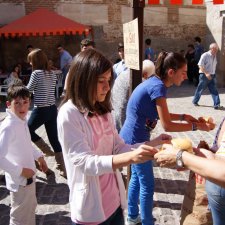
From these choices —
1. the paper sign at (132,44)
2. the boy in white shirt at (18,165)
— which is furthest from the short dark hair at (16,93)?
the paper sign at (132,44)

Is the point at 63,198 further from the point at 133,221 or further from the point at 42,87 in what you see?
the point at 42,87

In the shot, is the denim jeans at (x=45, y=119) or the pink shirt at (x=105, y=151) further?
the denim jeans at (x=45, y=119)

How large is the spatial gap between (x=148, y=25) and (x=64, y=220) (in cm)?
1513

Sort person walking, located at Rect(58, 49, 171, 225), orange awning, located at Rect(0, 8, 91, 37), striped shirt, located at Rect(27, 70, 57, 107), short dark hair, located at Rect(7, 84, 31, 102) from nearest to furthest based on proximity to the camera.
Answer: person walking, located at Rect(58, 49, 171, 225) → short dark hair, located at Rect(7, 84, 31, 102) → striped shirt, located at Rect(27, 70, 57, 107) → orange awning, located at Rect(0, 8, 91, 37)

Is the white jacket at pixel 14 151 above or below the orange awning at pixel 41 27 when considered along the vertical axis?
below

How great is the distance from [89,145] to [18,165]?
1.14m

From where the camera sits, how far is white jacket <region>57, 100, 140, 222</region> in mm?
1925

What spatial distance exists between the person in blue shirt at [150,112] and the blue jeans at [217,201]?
0.97m

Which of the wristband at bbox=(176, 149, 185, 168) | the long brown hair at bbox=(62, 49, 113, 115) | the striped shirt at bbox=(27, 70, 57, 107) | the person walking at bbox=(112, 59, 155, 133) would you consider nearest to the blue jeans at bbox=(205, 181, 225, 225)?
the wristband at bbox=(176, 149, 185, 168)

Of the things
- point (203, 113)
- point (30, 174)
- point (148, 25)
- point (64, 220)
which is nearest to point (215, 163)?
point (30, 174)

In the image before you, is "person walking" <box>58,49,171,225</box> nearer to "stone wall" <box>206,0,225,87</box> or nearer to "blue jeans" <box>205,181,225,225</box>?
"blue jeans" <box>205,181,225,225</box>

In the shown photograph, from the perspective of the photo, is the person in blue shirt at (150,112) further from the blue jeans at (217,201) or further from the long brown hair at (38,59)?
the long brown hair at (38,59)

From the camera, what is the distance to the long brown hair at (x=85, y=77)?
1.97 meters

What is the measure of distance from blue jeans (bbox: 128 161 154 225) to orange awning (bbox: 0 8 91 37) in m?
10.3
